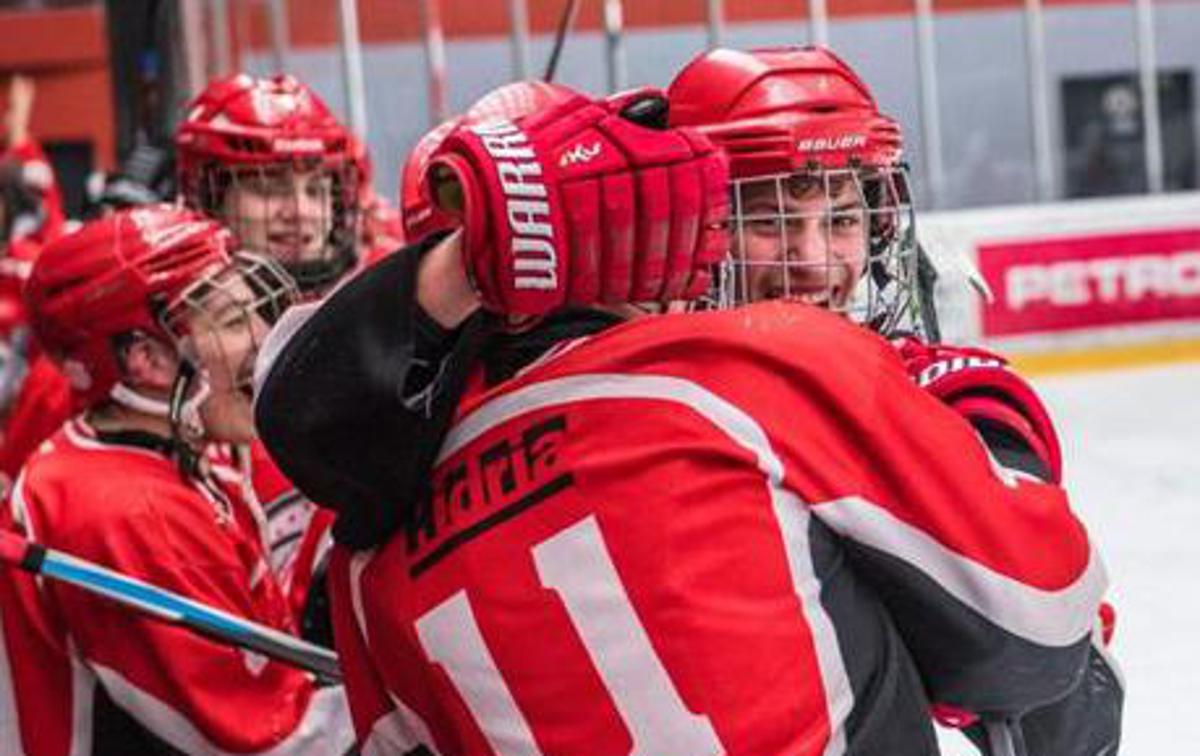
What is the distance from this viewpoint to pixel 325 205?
2.66 m

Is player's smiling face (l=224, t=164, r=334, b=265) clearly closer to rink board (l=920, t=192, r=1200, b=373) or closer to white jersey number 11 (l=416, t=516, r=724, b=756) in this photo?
white jersey number 11 (l=416, t=516, r=724, b=756)

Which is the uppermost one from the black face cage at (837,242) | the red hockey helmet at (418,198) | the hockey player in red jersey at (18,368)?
the red hockey helmet at (418,198)

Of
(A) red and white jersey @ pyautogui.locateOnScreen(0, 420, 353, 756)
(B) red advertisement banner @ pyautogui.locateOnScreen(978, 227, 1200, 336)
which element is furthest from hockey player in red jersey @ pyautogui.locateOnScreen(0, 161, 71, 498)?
(B) red advertisement banner @ pyautogui.locateOnScreen(978, 227, 1200, 336)

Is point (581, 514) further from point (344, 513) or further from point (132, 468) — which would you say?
point (132, 468)

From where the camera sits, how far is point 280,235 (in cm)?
260

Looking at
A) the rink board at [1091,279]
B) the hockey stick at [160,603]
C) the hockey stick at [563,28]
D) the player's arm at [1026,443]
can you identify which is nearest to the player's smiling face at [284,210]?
the hockey stick at [563,28]

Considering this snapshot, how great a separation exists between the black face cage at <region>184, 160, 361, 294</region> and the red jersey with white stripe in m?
1.56

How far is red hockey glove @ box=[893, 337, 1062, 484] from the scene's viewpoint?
1130 millimetres

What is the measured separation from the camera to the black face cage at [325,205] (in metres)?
2.60

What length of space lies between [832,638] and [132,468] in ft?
2.71

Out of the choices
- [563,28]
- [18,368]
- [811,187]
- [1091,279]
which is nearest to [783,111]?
[811,187]

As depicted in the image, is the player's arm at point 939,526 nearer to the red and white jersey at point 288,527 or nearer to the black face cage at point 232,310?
the black face cage at point 232,310

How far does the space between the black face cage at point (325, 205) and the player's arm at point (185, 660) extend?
941 mm

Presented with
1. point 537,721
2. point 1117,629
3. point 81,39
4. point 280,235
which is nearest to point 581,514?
point 537,721
